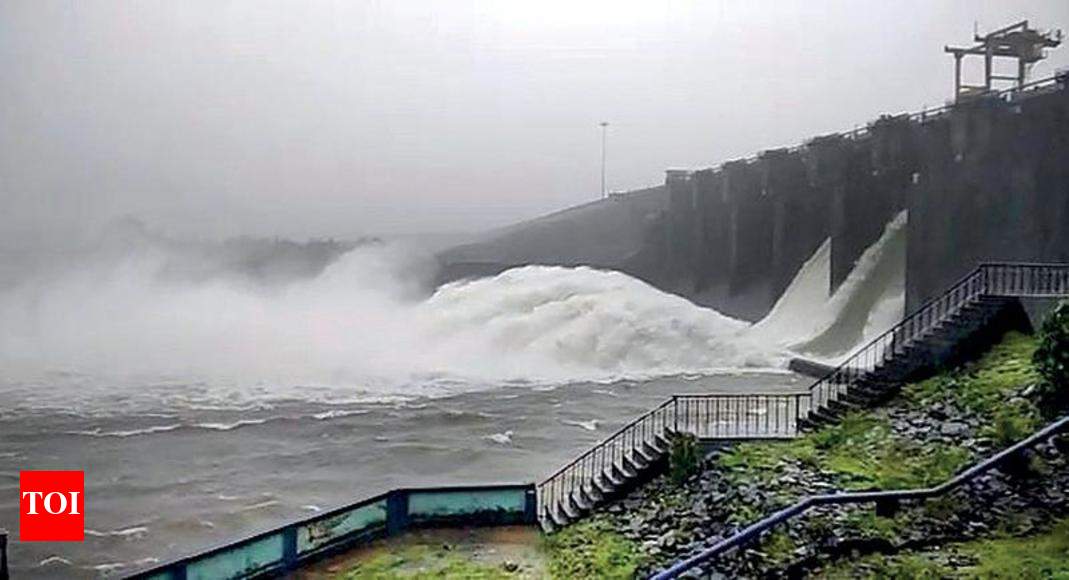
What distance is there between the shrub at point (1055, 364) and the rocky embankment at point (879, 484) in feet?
1.06

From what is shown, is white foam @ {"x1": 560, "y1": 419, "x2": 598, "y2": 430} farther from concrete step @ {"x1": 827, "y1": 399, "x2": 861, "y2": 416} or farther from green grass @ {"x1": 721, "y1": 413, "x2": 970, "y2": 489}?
green grass @ {"x1": 721, "y1": 413, "x2": 970, "y2": 489}

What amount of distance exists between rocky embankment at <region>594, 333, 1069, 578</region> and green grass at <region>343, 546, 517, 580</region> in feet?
6.39

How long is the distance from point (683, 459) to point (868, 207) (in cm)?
2837

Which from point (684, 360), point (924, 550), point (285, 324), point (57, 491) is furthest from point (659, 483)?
point (285, 324)

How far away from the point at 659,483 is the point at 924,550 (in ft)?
15.9

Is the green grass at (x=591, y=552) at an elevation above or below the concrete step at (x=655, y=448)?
below

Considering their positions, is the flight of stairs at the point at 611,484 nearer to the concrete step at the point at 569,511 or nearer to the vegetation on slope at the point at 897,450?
the concrete step at the point at 569,511

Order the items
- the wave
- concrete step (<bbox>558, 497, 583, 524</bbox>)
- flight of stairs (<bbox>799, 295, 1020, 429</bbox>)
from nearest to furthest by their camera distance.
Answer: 1. concrete step (<bbox>558, 497, 583, 524</bbox>)
2. flight of stairs (<bbox>799, 295, 1020, 429</bbox>)
3. the wave

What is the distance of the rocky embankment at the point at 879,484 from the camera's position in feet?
30.9

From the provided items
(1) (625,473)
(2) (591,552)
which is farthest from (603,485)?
(2) (591,552)

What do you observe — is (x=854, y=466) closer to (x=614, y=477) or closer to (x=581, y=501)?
(x=614, y=477)

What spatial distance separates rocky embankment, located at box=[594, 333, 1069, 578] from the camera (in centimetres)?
941

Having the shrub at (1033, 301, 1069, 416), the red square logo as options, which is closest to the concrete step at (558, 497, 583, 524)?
the shrub at (1033, 301, 1069, 416)

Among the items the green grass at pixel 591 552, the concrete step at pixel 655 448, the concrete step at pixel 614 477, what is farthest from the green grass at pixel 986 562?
the concrete step at pixel 614 477
